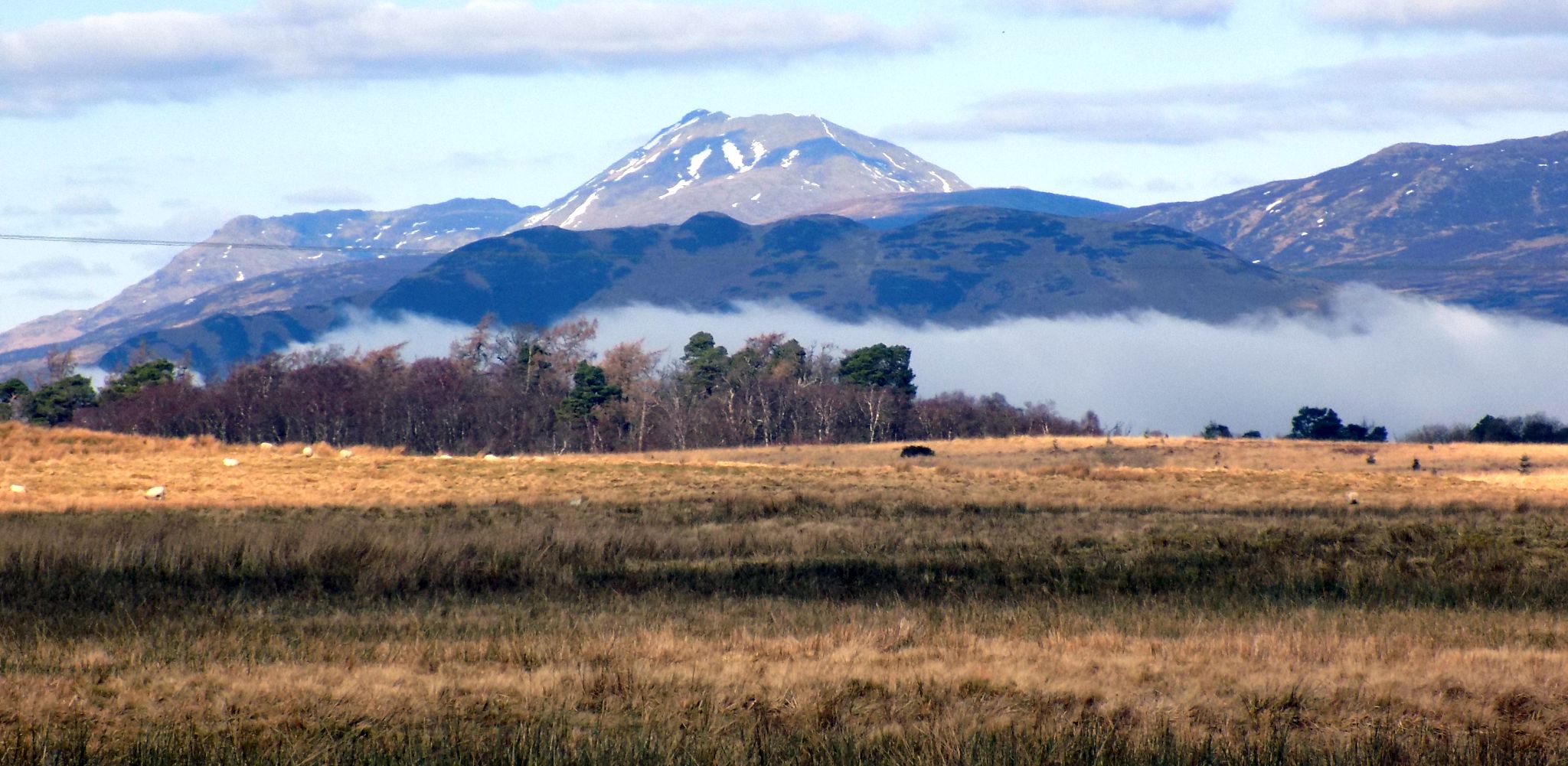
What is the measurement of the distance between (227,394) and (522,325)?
3936cm

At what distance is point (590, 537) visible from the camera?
76.9 feet

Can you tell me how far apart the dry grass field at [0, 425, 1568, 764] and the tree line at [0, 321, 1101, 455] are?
78024mm

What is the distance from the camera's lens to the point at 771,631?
1455 centimetres

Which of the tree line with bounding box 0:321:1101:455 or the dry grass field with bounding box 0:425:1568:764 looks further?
the tree line with bounding box 0:321:1101:455

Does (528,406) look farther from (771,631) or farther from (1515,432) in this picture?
(771,631)

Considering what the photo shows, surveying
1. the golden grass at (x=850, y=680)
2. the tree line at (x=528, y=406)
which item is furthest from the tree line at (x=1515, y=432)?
the golden grass at (x=850, y=680)

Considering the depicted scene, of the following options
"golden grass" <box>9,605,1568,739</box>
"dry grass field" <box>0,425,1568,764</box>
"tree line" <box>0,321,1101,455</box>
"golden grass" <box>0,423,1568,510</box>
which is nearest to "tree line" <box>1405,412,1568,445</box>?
"tree line" <box>0,321,1101,455</box>

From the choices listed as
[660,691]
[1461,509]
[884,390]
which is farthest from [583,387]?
[660,691]

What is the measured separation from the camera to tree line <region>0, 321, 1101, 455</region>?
363 feet

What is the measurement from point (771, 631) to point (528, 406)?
10736 centimetres

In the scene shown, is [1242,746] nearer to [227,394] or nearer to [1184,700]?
[1184,700]

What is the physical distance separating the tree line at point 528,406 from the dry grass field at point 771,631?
3072 inches

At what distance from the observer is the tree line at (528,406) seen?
11056 centimetres

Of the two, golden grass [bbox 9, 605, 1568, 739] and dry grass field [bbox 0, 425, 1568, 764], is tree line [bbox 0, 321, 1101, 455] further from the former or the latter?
golden grass [bbox 9, 605, 1568, 739]
